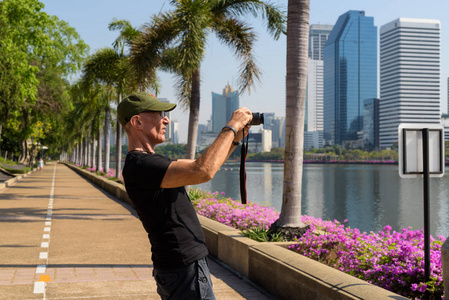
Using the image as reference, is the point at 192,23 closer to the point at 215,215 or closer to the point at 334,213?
the point at 215,215

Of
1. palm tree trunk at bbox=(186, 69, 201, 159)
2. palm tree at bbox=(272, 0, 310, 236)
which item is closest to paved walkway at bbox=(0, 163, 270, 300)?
palm tree at bbox=(272, 0, 310, 236)

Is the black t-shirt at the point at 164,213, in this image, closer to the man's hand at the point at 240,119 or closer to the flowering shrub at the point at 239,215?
the man's hand at the point at 240,119

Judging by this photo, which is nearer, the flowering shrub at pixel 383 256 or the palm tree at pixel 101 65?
the flowering shrub at pixel 383 256

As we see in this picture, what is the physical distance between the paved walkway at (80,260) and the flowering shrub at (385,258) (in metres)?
1.01

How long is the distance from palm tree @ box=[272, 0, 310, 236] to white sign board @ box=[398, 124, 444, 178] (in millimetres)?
3493

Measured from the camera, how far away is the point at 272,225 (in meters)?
8.38

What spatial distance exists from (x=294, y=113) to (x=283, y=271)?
3.31 metres

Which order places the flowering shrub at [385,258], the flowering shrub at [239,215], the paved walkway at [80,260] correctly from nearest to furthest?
the flowering shrub at [385,258], the paved walkway at [80,260], the flowering shrub at [239,215]

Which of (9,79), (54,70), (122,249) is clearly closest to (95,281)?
(122,249)

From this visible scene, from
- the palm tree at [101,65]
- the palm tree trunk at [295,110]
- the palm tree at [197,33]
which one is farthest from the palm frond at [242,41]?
the palm tree at [101,65]

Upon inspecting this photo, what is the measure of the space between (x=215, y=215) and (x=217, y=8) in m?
7.06

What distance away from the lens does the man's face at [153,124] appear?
2.65 m

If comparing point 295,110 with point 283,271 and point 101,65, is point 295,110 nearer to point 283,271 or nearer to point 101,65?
point 283,271

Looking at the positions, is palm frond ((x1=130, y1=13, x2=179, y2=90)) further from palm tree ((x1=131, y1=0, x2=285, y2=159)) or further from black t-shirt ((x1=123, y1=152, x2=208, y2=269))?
black t-shirt ((x1=123, y1=152, x2=208, y2=269))
